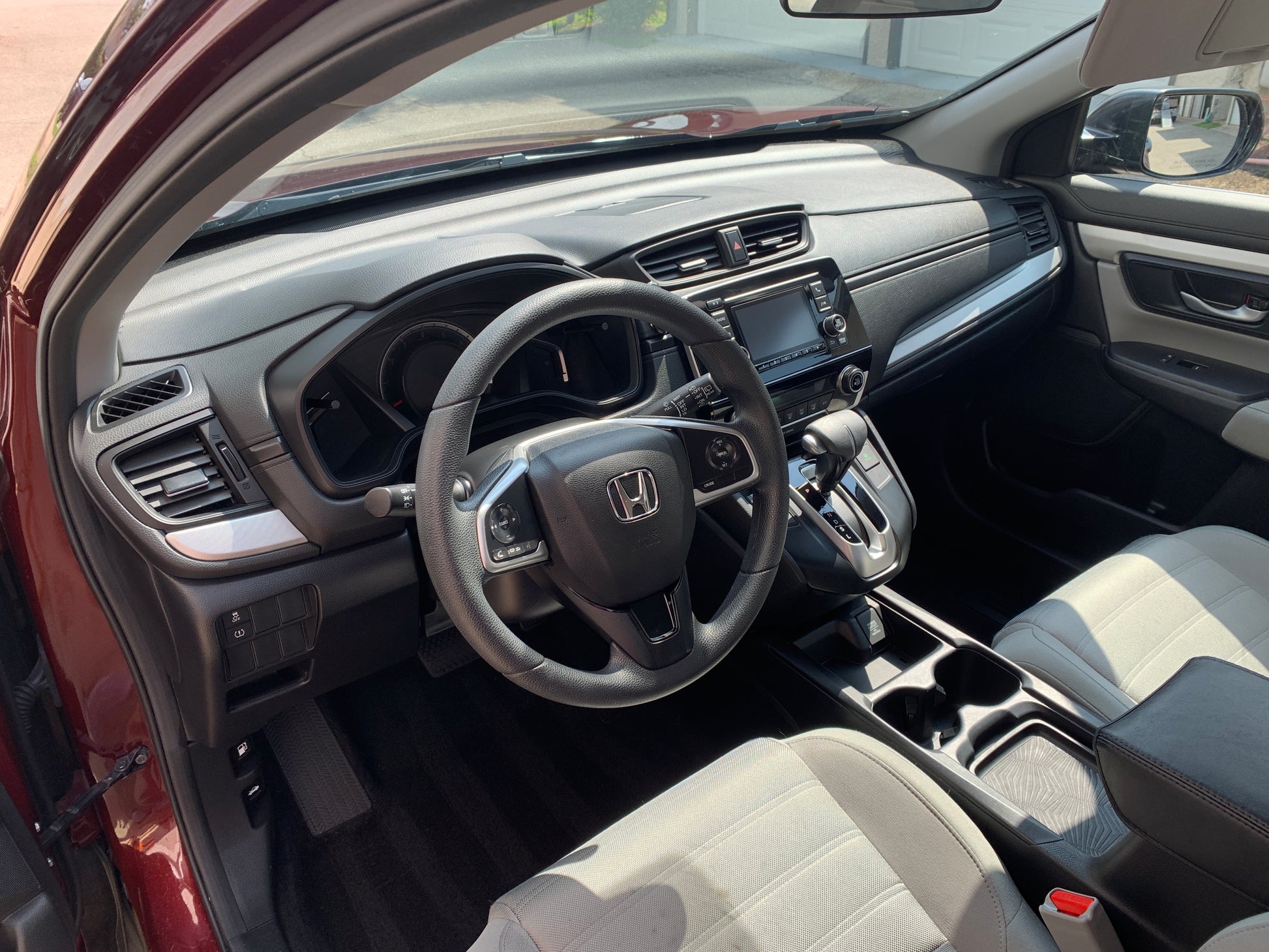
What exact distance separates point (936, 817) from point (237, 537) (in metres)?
1.10

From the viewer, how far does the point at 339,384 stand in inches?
61.4

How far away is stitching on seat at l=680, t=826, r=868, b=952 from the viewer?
1176 millimetres

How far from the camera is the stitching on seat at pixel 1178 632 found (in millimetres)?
1649

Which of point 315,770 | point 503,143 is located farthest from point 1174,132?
point 315,770

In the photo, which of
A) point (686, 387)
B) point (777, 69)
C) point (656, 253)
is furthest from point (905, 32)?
point (686, 387)

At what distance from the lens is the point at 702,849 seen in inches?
50.2

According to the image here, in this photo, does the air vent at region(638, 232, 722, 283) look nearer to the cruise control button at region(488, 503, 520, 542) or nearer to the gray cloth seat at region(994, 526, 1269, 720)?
the cruise control button at region(488, 503, 520, 542)

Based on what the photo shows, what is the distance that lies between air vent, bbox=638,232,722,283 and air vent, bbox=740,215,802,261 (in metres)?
0.09

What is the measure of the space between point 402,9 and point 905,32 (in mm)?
4997

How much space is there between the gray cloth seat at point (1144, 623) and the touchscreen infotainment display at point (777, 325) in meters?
0.73

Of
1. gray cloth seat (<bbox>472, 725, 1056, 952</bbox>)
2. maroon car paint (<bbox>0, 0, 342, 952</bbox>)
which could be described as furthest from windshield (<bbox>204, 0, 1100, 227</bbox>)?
→ gray cloth seat (<bbox>472, 725, 1056, 952</bbox>)

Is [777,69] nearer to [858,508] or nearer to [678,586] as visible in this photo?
[858,508]

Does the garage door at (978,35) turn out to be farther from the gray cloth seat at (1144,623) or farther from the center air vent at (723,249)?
the gray cloth seat at (1144,623)

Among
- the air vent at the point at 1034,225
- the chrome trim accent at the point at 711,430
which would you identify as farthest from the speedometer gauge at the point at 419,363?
the air vent at the point at 1034,225
